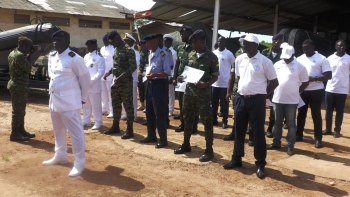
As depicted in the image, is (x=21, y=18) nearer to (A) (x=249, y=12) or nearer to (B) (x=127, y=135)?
(A) (x=249, y=12)

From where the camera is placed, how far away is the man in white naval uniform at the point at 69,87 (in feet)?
13.8

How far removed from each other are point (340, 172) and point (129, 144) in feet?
10.8

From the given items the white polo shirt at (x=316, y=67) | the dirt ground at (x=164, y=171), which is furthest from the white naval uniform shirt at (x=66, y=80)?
the white polo shirt at (x=316, y=67)

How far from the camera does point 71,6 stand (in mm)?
24484

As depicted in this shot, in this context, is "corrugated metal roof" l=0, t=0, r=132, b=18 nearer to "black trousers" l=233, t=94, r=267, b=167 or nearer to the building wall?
the building wall

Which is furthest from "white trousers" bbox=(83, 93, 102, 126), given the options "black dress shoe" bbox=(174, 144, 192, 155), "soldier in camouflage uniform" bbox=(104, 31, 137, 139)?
"black dress shoe" bbox=(174, 144, 192, 155)

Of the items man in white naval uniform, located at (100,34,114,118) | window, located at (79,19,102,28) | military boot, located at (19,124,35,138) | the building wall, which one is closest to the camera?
military boot, located at (19,124,35,138)

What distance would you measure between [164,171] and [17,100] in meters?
2.87

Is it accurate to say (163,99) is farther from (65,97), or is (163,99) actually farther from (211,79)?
(65,97)

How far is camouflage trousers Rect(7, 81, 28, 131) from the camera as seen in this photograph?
5.65 metres

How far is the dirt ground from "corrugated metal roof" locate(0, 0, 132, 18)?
17.6m

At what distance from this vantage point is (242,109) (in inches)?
178

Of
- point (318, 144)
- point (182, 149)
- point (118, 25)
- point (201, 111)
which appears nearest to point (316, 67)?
point (318, 144)

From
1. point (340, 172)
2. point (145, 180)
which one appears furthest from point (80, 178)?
point (340, 172)
